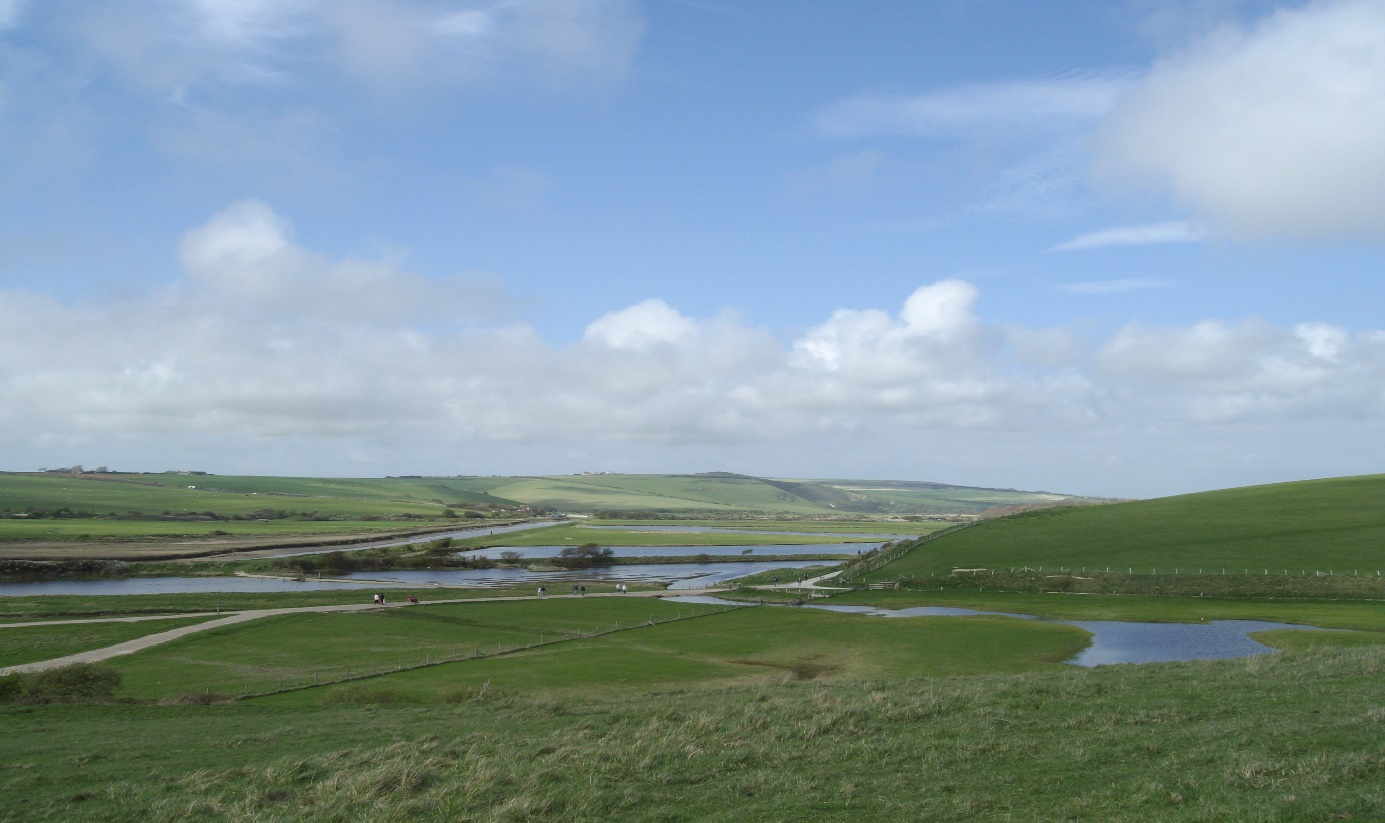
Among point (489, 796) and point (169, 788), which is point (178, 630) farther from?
A: point (489, 796)

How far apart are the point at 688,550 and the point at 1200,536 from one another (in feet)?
271

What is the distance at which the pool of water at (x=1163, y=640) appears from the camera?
40.7 m

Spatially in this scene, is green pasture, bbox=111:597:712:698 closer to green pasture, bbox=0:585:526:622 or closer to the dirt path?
the dirt path

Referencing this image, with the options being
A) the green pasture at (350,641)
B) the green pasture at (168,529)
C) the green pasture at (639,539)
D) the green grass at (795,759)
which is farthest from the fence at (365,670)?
the green pasture at (168,529)

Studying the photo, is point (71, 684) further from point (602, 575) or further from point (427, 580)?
point (602, 575)

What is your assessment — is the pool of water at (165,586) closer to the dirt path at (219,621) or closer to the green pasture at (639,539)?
the dirt path at (219,621)

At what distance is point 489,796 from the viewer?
13750 millimetres

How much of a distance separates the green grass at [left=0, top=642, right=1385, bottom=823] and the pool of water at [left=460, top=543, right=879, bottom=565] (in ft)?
351

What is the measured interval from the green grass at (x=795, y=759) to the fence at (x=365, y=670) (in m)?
9.74

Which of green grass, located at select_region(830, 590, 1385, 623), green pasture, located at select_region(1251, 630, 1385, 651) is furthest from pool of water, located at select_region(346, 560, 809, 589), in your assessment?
green pasture, located at select_region(1251, 630, 1385, 651)

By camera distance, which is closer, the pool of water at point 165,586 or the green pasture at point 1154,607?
the green pasture at point 1154,607

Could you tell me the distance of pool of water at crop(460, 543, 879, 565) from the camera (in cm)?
13325

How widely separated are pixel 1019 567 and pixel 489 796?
73.1 m

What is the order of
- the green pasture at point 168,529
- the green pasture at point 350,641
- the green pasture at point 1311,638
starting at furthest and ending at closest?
the green pasture at point 168,529 < the green pasture at point 1311,638 < the green pasture at point 350,641
